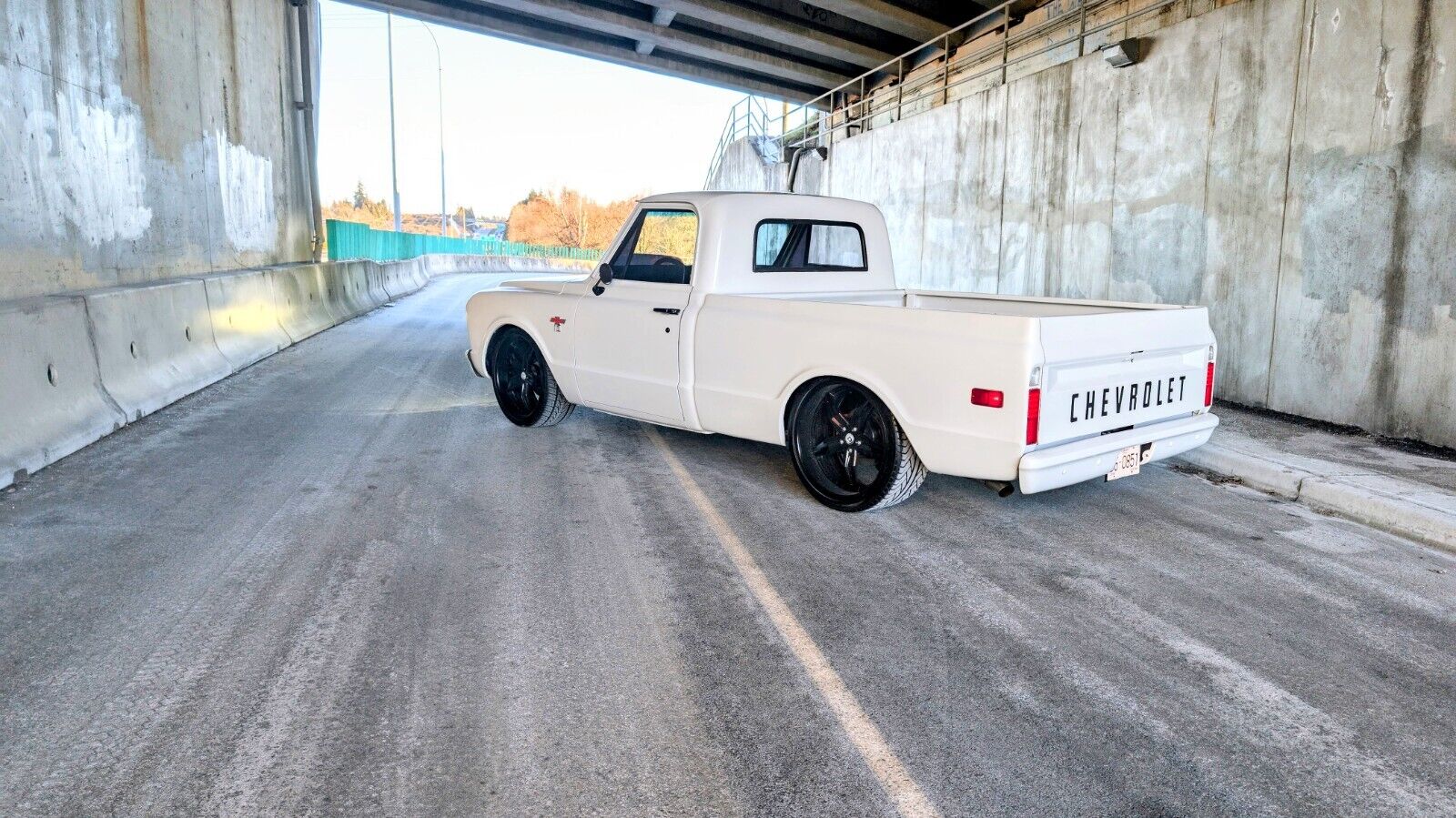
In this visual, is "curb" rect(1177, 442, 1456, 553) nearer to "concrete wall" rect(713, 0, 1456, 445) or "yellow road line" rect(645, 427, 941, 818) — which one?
"concrete wall" rect(713, 0, 1456, 445)

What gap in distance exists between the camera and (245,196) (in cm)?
1472

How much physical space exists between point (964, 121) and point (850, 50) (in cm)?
743

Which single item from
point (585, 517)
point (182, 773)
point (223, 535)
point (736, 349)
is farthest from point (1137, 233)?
point (182, 773)

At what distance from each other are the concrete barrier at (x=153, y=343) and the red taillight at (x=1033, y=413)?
6.91m

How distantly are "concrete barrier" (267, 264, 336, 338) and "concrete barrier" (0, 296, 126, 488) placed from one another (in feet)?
19.5

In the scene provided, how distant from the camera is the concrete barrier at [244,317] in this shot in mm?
10445

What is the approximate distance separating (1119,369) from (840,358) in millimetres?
1472

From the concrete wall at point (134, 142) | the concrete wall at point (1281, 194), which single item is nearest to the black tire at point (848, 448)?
the concrete wall at point (1281, 194)

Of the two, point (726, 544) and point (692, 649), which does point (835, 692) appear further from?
point (726, 544)

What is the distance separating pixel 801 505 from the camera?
5676 mm

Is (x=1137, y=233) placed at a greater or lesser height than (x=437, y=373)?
greater

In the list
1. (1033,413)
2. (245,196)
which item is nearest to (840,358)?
(1033,413)

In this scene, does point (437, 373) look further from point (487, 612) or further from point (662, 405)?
point (487, 612)

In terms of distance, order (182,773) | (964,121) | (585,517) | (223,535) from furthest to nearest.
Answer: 1. (964,121)
2. (585,517)
3. (223,535)
4. (182,773)
